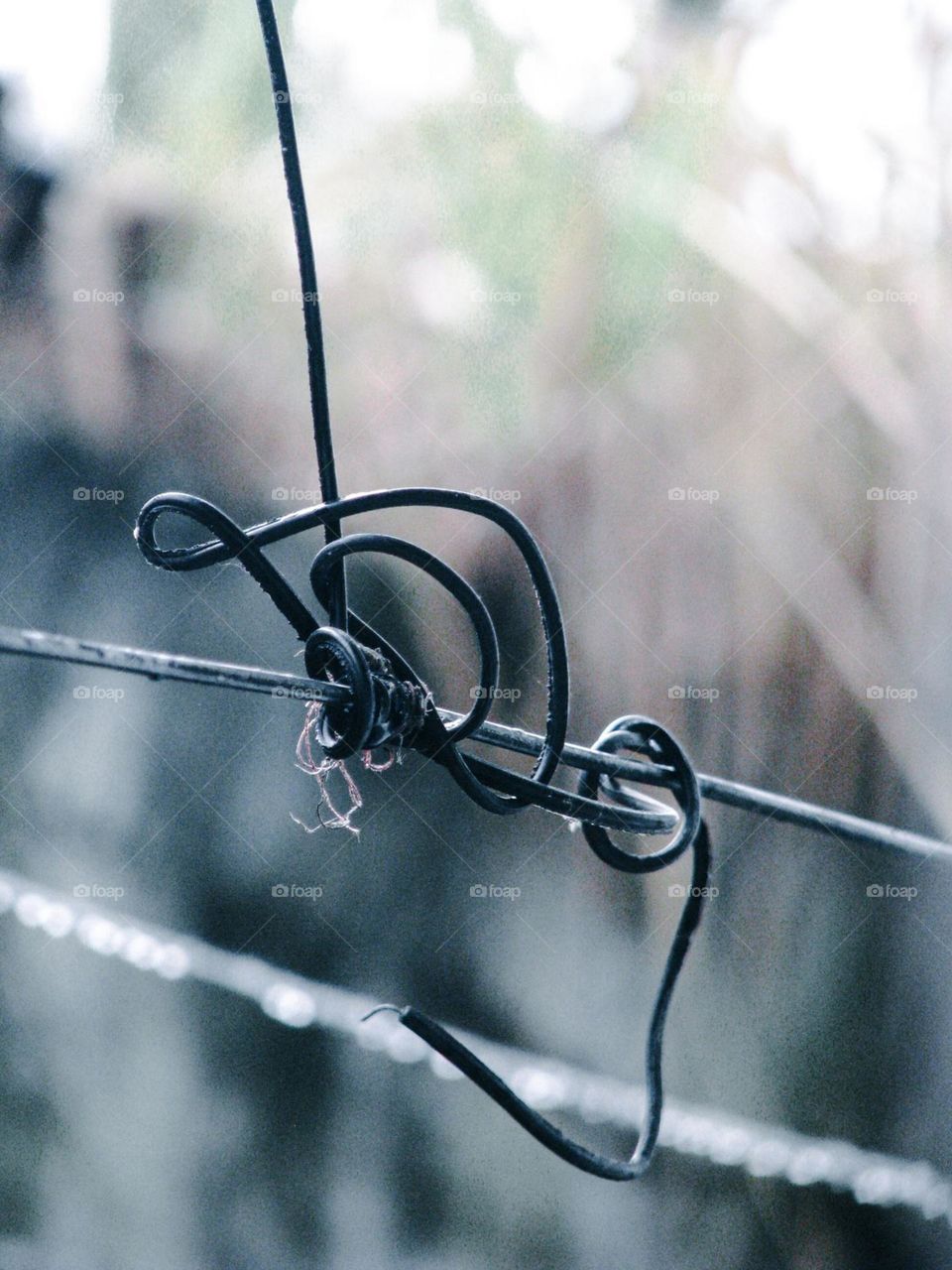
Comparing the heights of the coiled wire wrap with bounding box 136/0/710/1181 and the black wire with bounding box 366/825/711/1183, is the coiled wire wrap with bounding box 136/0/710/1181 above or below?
above

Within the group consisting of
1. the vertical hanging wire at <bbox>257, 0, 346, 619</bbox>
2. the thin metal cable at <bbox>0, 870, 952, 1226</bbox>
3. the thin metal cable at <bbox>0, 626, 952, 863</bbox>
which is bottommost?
the thin metal cable at <bbox>0, 870, 952, 1226</bbox>

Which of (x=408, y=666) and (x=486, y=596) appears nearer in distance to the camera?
(x=408, y=666)

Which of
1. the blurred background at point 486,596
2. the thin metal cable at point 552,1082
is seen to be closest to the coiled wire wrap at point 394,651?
the blurred background at point 486,596

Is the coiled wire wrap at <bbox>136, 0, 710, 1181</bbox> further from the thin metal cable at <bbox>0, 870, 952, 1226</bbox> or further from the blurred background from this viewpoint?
the thin metal cable at <bbox>0, 870, 952, 1226</bbox>

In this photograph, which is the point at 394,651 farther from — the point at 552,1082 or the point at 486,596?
the point at 552,1082

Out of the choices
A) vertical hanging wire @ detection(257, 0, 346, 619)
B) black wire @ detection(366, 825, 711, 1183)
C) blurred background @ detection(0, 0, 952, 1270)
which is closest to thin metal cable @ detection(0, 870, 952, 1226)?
blurred background @ detection(0, 0, 952, 1270)

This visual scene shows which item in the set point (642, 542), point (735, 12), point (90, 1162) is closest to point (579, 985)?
→ point (642, 542)

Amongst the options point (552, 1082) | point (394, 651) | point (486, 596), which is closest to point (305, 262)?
point (394, 651)
